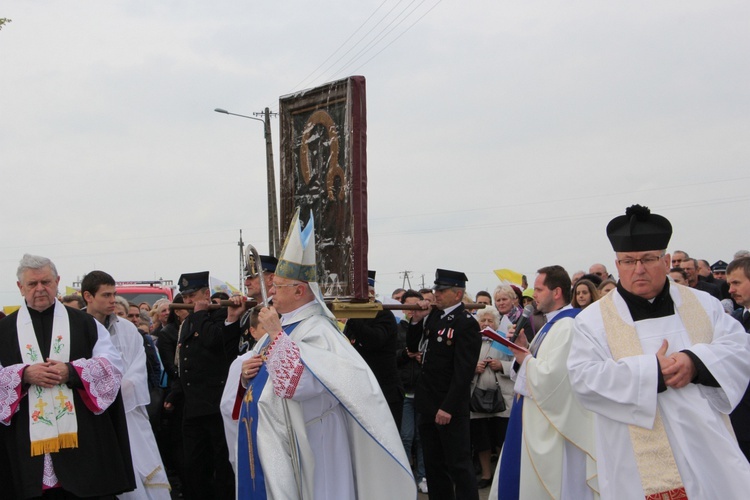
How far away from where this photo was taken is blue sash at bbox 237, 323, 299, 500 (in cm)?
479

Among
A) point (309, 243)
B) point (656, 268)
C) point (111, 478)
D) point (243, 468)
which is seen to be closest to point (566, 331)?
point (656, 268)

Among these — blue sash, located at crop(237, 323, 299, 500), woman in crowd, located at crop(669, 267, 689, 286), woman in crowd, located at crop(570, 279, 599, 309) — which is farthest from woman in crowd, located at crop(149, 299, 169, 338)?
woman in crowd, located at crop(669, 267, 689, 286)

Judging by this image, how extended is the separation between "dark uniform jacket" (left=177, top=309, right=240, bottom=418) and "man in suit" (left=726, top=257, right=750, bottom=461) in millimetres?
4074

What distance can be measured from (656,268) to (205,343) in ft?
14.8

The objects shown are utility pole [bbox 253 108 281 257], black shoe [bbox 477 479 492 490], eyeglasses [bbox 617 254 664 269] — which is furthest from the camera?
utility pole [bbox 253 108 281 257]

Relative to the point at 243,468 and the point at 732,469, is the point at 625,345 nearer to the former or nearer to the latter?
the point at 732,469

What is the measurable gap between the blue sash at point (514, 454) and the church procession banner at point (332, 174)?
1.35m

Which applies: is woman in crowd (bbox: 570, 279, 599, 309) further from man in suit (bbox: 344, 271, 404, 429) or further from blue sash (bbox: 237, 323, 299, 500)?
blue sash (bbox: 237, 323, 299, 500)

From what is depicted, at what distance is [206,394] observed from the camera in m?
7.34

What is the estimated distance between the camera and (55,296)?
5.75 m

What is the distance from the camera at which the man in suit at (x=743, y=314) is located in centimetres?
559

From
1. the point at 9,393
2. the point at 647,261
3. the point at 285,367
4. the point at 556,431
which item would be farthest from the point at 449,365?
the point at 9,393

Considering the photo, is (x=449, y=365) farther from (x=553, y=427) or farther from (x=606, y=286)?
(x=553, y=427)

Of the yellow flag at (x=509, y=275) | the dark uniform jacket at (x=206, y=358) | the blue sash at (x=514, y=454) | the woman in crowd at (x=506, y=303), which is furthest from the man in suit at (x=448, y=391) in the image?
the yellow flag at (x=509, y=275)
